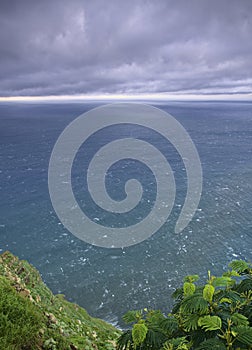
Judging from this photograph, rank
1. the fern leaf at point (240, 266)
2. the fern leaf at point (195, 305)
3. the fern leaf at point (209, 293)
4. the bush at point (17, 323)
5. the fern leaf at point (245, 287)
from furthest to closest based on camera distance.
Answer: the bush at point (17, 323) < the fern leaf at point (240, 266) < the fern leaf at point (245, 287) < the fern leaf at point (209, 293) < the fern leaf at point (195, 305)

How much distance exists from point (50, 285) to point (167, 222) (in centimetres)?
2248

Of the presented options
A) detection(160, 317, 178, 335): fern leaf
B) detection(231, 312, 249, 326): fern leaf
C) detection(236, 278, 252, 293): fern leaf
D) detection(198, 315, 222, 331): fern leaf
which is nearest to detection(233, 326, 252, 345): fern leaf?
detection(231, 312, 249, 326): fern leaf

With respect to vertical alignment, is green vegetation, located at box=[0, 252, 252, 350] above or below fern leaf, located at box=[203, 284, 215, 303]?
below

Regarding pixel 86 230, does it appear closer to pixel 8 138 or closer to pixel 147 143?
pixel 147 143

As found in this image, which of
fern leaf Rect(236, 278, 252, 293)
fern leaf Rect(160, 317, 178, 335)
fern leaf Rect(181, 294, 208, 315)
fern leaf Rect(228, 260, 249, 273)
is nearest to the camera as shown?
fern leaf Rect(181, 294, 208, 315)

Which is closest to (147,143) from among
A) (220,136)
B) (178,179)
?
(220,136)

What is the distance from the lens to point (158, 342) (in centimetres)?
622

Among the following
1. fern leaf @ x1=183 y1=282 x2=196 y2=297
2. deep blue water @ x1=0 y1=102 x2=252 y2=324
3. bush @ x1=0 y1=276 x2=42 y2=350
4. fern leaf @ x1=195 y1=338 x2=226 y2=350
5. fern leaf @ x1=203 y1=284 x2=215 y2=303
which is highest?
fern leaf @ x1=203 y1=284 x2=215 y2=303

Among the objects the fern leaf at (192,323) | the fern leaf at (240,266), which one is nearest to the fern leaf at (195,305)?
the fern leaf at (192,323)

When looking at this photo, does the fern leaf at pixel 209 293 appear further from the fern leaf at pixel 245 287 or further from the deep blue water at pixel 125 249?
the deep blue water at pixel 125 249

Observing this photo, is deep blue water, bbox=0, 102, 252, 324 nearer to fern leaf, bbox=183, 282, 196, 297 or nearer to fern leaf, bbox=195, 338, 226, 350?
fern leaf, bbox=183, 282, 196, 297

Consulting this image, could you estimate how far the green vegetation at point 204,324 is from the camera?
5477 mm

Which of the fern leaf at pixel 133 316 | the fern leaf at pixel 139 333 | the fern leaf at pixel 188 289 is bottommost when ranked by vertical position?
the fern leaf at pixel 133 316

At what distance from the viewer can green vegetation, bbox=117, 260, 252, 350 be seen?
5.48 metres
